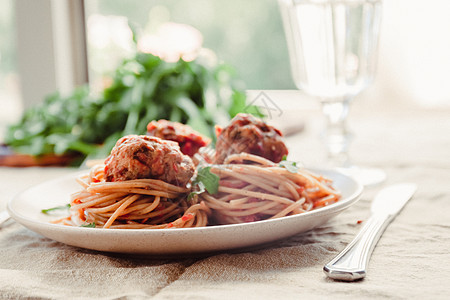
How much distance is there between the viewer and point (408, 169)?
2.00m

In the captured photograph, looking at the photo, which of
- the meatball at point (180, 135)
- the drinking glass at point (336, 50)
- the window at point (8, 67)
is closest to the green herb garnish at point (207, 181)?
the meatball at point (180, 135)

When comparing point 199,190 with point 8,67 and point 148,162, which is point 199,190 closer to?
point 148,162

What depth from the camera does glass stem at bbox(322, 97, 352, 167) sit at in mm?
1970

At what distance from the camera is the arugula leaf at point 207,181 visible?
1174 mm

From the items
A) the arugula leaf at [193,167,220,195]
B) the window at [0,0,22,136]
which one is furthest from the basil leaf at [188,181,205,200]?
the window at [0,0,22,136]

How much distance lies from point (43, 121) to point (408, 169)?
1.66 m

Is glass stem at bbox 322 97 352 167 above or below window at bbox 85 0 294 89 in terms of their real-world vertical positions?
below

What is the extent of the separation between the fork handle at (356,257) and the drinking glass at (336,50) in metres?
0.68

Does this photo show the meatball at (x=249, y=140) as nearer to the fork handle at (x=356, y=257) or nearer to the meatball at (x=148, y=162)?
the meatball at (x=148, y=162)

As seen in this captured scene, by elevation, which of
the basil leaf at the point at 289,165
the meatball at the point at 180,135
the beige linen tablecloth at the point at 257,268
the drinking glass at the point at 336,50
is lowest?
the beige linen tablecloth at the point at 257,268

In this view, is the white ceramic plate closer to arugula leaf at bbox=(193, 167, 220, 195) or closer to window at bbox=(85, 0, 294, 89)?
arugula leaf at bbox=(193, 167, 220, 195)

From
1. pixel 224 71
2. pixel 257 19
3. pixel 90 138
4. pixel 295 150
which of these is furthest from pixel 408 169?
pixel 257 19

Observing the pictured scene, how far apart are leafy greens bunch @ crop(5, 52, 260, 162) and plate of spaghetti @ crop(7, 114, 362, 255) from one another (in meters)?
0.92

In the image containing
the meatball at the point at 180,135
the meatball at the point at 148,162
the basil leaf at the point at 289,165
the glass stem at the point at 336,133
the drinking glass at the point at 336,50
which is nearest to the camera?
the meatball at the point at 148,162
